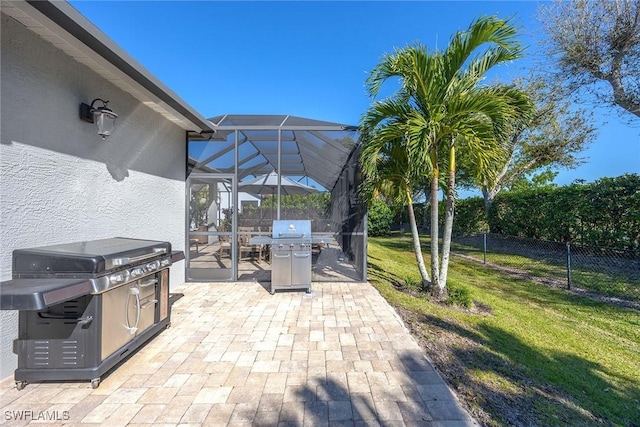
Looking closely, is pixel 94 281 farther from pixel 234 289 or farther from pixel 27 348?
pixel 234 289

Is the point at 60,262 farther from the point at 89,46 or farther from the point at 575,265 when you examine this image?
the point at 575,265

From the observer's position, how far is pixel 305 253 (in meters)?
5.23

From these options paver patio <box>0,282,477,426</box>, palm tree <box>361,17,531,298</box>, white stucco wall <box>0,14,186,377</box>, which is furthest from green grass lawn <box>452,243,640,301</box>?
white stucco wall <box>0,14,186,377</box>

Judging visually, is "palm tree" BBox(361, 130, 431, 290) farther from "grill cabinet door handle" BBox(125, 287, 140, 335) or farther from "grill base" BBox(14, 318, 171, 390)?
"grill base" BBox(14, 318, 171, 390)

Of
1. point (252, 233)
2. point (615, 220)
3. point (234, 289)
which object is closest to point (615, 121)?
point (615, 220)

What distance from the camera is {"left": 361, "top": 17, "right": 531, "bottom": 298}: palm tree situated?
432 cm

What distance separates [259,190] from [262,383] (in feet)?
13.7

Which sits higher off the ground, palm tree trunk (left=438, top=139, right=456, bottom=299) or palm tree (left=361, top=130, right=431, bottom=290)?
palm tree (left=361, top=130, right=431, bottom=290)

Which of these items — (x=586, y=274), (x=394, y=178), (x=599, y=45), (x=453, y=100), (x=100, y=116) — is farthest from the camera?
(x=599, y=45)

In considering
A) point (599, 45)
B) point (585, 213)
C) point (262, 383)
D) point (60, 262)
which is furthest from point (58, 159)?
point (599, 45)

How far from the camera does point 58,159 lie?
301 cm

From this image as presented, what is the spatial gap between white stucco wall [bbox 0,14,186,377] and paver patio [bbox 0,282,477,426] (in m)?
1.04

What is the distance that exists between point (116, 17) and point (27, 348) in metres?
5.21

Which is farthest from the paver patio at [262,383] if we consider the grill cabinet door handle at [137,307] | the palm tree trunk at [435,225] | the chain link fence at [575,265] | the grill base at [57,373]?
the chain link fence at [575,265]
